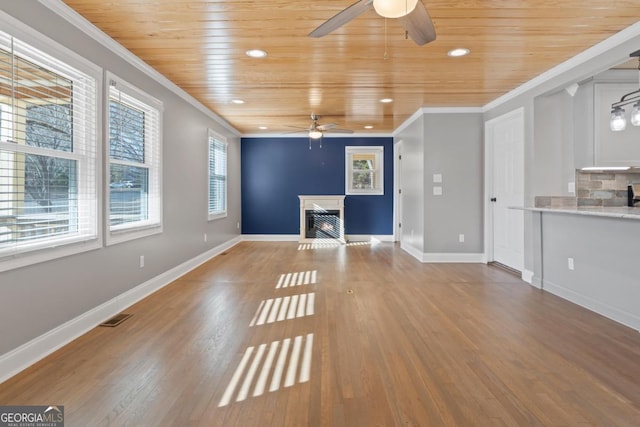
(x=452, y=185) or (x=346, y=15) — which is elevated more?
(x=346, y=15)

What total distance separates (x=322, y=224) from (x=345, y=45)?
5339 mm

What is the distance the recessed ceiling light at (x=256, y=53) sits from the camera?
139 inches

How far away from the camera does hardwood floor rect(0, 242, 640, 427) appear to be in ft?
6.01

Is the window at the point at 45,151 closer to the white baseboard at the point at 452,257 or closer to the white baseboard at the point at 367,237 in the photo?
the white baseboard at the point at 452,257

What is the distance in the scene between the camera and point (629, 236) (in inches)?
120

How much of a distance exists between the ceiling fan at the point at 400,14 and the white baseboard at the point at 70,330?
275cm

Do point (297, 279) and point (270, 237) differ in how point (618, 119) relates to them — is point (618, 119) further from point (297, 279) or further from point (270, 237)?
point (270, 237)

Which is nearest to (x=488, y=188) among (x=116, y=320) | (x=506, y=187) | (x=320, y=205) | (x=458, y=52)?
(x=506, y=187)

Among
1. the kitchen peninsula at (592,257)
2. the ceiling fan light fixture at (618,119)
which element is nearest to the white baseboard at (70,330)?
the kitchen peninsula at (592,257)

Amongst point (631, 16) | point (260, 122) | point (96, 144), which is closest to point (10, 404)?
point (96, 144)

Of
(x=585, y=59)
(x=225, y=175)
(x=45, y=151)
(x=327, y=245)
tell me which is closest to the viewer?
(x=45, y=151)

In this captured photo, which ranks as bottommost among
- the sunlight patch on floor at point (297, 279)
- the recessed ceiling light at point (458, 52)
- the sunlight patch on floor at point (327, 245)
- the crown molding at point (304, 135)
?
the sunlight patch on floor at point (297, 279)

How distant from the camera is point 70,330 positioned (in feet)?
8.89

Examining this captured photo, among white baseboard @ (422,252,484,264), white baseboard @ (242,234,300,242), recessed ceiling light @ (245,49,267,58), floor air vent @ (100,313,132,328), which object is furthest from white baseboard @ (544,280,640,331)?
white baseboard @ (242,234,300,242)
